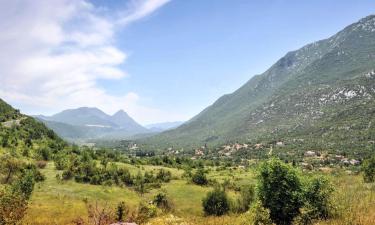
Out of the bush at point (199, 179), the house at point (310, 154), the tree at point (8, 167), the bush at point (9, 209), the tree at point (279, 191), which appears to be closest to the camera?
the bush at point (9, 209)

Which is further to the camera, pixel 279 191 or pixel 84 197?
pixel 84 197

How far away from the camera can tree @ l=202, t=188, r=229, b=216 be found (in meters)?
54.1

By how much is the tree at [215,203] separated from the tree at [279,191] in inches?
973

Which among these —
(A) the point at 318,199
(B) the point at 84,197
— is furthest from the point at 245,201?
(A) the point at 318,199

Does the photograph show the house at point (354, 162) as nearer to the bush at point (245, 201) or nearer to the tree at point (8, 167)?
the bush at point (245, 201)

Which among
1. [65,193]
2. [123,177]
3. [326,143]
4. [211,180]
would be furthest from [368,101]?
[65,193]

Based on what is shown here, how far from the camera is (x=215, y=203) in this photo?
55.3m

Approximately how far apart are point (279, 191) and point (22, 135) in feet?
213

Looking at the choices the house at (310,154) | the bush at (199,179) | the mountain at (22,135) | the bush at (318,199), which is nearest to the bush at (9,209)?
the bush at (318,199)

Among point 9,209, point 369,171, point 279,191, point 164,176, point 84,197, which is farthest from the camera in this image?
point 164,176

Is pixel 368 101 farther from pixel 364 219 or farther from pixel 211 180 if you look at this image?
pixel 364 219

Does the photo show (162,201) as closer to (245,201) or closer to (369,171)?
(245,201)

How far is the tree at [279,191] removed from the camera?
27.2 meters

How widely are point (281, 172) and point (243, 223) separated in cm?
1140
